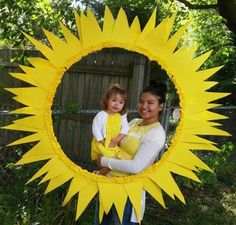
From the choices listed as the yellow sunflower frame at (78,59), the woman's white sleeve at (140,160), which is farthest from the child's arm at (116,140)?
the yellow sunflower frame at (78,59)

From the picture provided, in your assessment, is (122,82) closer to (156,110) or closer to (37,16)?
(37,16)

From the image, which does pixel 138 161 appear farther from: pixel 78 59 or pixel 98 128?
pixel 78 59

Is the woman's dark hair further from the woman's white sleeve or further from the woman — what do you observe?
the woman's white sleeve

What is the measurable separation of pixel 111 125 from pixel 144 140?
0.92 ft

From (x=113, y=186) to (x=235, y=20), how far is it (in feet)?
17.2

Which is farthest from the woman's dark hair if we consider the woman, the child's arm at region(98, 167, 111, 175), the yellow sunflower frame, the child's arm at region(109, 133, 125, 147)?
the child's arm at region(98, 167, 111, 175)

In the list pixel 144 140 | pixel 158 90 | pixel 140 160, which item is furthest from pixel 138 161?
pixel 158 90

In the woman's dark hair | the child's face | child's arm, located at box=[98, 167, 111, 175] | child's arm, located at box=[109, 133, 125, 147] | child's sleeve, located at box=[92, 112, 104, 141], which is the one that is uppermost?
the woman's dark hair

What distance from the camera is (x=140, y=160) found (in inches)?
113

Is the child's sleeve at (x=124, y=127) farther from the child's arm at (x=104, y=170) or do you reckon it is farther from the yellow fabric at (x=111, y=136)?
the child's arm at (x=104, y=170)

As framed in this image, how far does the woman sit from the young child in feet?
0.17

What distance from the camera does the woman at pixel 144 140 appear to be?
9.45 ft

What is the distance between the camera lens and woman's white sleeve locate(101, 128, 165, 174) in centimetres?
287

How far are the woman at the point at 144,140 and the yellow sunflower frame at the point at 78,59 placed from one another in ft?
0.34
